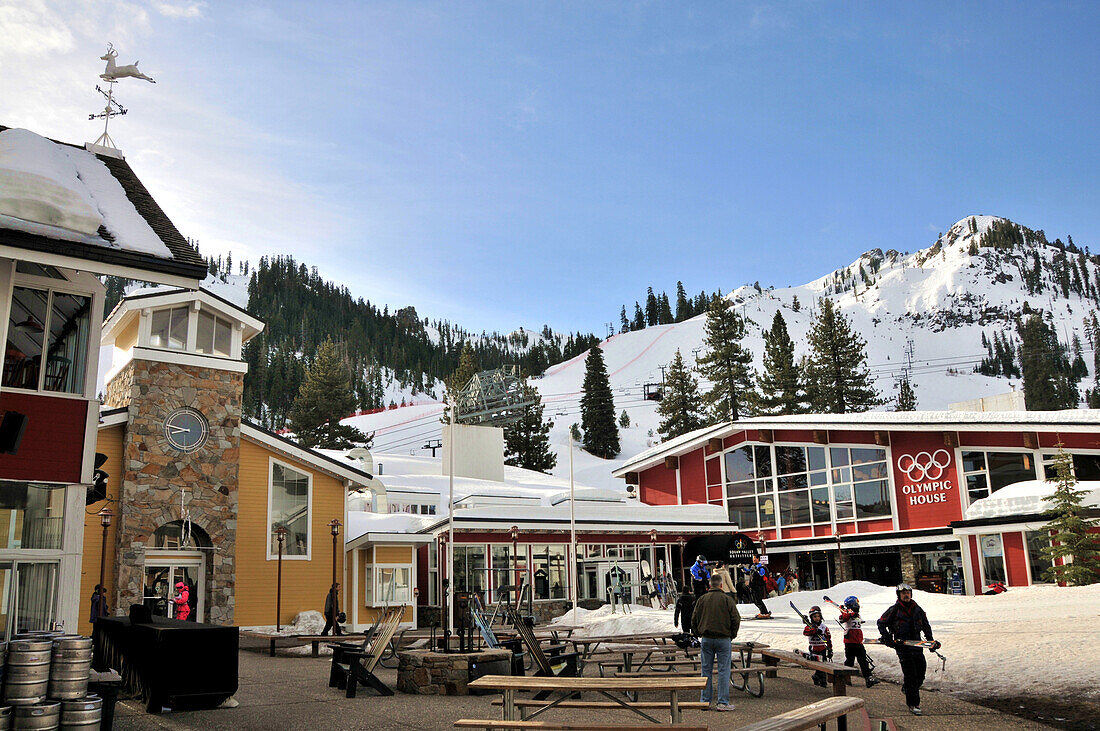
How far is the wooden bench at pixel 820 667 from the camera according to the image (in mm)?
9875

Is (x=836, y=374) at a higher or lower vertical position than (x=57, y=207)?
higher

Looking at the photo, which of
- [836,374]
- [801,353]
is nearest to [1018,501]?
[836,374]

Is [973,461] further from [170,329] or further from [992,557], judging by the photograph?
[170,329]

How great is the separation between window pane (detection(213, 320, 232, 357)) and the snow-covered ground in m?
11.6

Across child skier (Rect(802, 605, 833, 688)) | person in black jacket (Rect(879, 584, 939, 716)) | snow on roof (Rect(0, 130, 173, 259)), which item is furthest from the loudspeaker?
child skier (Rect(802, 605, 833, 688))

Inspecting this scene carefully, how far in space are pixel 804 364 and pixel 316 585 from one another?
143ft

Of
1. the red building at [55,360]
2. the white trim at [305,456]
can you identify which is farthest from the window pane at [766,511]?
the red building at [55,360]

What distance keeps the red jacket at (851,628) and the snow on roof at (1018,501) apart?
13906 mm

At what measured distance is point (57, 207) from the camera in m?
7.95

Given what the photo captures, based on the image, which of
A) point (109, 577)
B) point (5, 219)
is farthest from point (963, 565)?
point (5, 219)

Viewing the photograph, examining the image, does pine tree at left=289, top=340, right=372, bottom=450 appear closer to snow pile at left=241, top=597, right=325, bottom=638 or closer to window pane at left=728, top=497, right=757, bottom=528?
window pane at left=728, top=497, right=757, bottom=528

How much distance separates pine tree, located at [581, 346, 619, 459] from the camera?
79.2m

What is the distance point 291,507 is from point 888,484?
64.5 feet

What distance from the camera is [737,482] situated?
34375 mm
